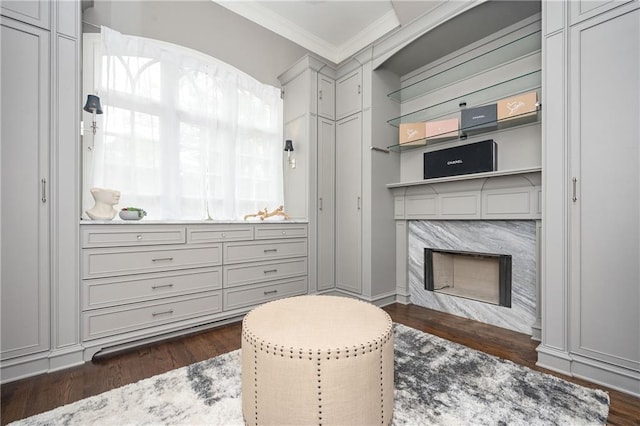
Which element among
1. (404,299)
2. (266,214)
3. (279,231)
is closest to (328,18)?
(266,214)

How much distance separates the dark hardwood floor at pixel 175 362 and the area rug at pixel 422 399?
11cm

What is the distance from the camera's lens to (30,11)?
1.80m

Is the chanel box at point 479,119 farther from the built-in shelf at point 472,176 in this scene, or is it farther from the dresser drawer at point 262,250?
the dresser drawer at point 262,250

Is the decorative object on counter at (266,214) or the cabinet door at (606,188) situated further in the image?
the decorative object on counter at (266,214)

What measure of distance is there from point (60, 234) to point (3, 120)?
2.37 feet

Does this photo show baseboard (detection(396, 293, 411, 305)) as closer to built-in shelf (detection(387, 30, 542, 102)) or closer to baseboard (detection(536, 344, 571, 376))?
baseboard (detection(536, 344, 571, 376))

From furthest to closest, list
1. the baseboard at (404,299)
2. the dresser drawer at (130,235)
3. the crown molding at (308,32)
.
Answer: the baseboard at (404,299)
the crown molding at (308,32)
the dresser drawer at (130,235)

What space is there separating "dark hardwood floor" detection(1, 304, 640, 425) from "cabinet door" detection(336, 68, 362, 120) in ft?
7.51

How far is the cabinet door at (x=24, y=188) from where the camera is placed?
5.68 feet

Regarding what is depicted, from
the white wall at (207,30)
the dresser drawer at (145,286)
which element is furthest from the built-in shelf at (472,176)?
the dresser drawer at (145,286)

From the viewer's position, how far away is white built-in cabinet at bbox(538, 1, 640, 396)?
166cm

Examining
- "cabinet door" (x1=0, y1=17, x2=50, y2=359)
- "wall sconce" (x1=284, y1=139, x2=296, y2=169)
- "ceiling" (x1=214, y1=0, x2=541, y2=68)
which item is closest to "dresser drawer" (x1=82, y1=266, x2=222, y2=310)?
"cabinet door" (x1=0, y1=17, x2=50, y2=359)

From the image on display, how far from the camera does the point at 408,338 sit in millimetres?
2322

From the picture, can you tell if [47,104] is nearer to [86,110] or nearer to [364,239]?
[86,110]
